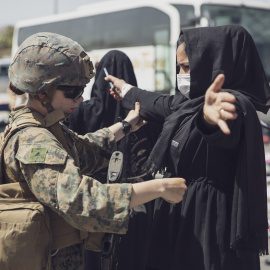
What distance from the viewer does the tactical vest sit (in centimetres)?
202

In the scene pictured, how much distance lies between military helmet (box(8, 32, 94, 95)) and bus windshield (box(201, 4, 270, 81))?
10.0 m

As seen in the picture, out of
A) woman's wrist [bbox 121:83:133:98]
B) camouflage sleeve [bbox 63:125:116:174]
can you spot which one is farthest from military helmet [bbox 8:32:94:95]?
woman's wrist [bbox 121:83:133:98]

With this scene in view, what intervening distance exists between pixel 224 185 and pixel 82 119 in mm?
1620

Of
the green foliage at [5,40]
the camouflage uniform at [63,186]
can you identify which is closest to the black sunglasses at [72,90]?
the camouflage uniform at [63,186]

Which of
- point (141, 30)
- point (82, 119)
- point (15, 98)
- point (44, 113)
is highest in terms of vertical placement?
point (44, 113)

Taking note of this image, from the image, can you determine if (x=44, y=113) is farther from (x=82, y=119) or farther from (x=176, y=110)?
(x=82, y=119)

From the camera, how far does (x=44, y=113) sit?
2.14 meters

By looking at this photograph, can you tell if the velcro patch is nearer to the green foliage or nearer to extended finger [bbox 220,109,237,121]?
extended finger [bbox 220,109,237,121]

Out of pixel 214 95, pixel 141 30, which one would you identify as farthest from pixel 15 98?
pixel 141 30

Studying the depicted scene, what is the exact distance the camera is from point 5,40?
4606 centimetres

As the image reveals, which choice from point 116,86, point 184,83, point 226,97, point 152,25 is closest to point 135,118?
point 116,86

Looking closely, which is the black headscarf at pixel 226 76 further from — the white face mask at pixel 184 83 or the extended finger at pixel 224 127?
the extended finger at pixel 224 127

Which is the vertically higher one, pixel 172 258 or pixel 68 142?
pixel 68 142

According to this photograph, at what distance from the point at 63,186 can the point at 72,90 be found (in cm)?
47
